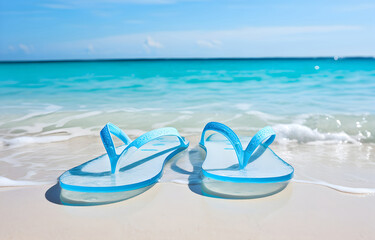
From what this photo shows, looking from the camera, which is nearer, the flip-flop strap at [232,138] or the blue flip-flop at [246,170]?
the blue flip-flop at [246,170]

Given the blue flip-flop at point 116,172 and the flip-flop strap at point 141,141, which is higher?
the flip-flop strap at point 141,141

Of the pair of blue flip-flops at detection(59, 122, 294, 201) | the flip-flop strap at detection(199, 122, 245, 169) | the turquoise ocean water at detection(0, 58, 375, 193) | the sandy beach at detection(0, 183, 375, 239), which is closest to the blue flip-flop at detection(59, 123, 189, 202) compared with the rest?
the pair of blue flip-flops at detection(59, 122, 294, 201)

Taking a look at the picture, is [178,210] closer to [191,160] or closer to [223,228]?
[223,228]

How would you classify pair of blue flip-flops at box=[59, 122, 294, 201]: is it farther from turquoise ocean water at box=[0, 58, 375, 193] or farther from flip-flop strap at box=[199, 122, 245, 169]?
turquoise ocean water at box=[0, 58, 375, 193]

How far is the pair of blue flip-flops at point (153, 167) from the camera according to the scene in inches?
73.1

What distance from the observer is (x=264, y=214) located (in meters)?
1.70

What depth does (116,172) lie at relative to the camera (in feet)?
6.73

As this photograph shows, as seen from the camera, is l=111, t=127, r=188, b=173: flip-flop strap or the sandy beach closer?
the sandy beach

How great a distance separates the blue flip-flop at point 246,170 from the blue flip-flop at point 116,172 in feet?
1.25

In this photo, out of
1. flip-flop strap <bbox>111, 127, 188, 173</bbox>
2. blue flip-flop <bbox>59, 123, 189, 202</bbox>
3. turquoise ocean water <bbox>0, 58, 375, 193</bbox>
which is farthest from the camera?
turquoise ocean water <bbox>0, 58, 375, 193</bbox>

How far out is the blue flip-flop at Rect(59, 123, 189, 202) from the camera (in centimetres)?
181

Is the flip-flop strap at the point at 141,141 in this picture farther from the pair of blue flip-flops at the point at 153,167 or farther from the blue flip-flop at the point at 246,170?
the blue flip-flop at the point at 246,170

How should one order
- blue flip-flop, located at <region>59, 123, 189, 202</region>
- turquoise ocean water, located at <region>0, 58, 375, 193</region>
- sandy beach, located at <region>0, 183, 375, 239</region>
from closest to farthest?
1. sandy beach, located at <region>0, 183, 375, 239</region>
2. blue flip-flop, located at <region>59, 123, 189, 202</region>
3. turquoise ocean water, located at <region>0, 58, 375, 193</region>

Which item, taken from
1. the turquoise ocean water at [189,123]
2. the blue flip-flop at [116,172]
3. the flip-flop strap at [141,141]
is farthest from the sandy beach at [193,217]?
the turquoise ocean water at [189,123]
